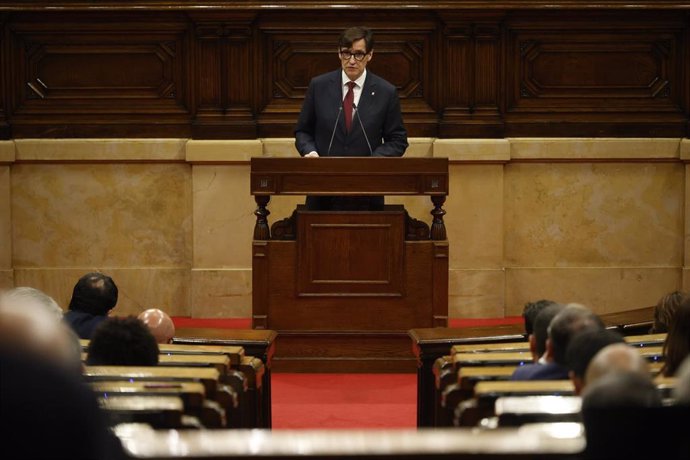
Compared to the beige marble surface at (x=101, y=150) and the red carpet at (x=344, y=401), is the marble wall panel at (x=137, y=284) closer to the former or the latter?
the beige marble surface at (x=101, y=150)

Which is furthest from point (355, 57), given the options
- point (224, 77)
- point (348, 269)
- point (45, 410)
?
point (45, 410)

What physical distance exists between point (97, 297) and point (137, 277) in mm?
3791

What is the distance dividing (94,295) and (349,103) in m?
2.47

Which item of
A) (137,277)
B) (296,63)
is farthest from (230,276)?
(296,63)

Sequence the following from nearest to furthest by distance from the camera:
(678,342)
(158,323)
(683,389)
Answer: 1. (683,389)
2. (678,342)
3. (158,323)

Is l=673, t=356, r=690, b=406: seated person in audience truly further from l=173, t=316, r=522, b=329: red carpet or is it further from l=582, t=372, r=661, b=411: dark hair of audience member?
l=173, t=316, r=522, b=329: red carpet

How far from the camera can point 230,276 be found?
8867 millimetres

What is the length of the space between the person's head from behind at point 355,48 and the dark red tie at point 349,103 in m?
0.12

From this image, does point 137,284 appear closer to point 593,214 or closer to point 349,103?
point 349,103

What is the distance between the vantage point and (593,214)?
8.92 meters

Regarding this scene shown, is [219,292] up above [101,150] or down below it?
below

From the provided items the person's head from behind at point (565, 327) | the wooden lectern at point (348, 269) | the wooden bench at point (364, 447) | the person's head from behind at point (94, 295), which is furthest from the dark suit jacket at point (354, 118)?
the wooden bench at point (364, 447)

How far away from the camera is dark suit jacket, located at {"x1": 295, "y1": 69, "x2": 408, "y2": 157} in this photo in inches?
281

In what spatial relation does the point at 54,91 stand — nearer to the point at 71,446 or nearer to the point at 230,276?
the point at 230,276
